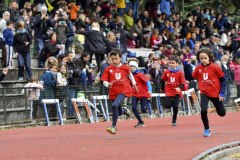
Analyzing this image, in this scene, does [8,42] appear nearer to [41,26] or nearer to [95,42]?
[41,26]

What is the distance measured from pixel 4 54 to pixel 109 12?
11310 mm

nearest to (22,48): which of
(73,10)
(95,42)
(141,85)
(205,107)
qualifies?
(95,42)

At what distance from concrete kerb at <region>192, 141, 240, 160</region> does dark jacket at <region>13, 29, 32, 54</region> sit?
11.8 meters

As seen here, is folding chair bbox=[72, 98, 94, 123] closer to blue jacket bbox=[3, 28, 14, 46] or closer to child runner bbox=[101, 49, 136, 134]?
blue jacket bbox=[3, 28, 14, 46]

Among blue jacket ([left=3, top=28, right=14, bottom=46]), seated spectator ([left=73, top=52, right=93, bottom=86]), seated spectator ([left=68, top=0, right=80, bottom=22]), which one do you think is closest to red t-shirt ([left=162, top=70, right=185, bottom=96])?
seated spectator ([left=73, top=52, right=93, bottom=86])

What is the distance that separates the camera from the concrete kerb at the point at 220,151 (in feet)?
46.4

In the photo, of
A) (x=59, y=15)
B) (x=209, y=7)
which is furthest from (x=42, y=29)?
(x=209, y=7)

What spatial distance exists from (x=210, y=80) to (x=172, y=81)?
5367 millimetres

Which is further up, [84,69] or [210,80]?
[84,69]

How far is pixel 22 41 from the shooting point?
2723 cm

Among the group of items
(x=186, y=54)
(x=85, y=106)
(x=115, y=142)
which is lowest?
Answer: (x=115, y=142)

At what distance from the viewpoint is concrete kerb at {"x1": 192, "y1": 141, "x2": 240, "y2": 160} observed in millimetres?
14157

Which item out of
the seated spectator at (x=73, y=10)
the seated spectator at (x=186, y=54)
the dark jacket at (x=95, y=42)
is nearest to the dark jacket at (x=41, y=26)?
the dark jacket at (x=95, y=42)

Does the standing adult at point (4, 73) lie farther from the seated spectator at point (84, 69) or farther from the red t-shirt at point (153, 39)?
the red t-shirt at point (153, 39)
